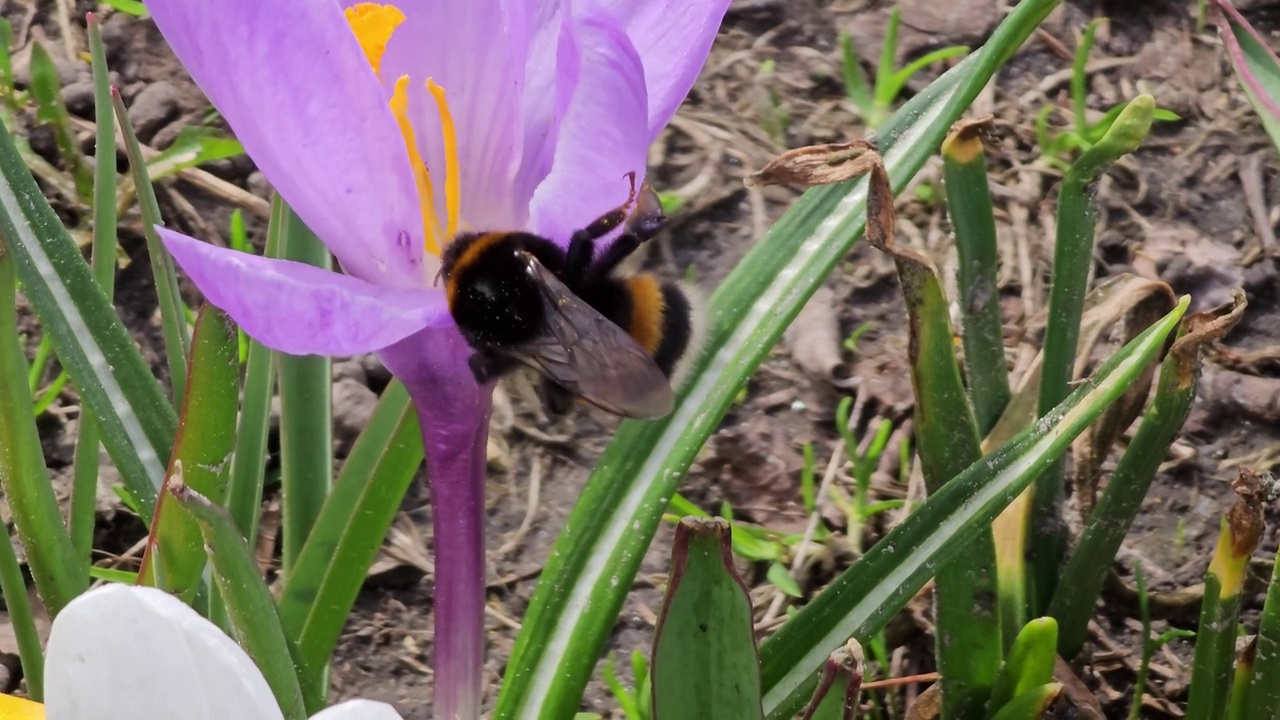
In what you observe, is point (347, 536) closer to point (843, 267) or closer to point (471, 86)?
point (471, 86)

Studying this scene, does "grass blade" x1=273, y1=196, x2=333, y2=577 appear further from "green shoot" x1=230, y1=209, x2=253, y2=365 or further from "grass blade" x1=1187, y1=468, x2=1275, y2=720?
"grass blade" x1=1187, y1=468, x2=1275, y2=720

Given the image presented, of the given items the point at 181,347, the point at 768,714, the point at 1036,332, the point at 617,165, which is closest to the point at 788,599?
the point at 1036,332

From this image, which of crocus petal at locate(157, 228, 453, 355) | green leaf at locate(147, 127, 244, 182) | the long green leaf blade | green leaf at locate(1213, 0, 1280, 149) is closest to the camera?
crocus petal at locate(157, 228, 453, 355)

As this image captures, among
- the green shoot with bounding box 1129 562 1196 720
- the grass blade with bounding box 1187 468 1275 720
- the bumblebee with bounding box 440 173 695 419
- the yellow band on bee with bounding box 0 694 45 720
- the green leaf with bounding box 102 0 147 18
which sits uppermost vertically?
the green leaf with bounding box 102 0 147 18

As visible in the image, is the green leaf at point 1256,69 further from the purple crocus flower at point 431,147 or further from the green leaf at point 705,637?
the green leaf at point 705,637

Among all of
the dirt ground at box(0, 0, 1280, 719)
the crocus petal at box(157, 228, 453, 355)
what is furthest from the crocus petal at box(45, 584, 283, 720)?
the dirt ground at box(0, 0, 1280, 719)

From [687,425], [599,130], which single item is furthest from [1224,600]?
[599,130]
